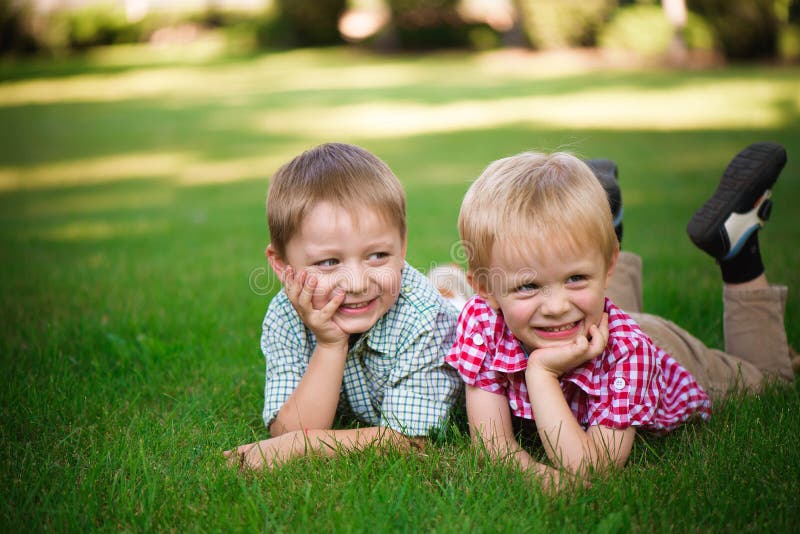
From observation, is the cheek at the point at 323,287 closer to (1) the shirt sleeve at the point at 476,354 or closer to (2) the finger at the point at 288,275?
(2) the finger at the point at 288,275

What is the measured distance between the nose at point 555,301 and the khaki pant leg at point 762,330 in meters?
1.36

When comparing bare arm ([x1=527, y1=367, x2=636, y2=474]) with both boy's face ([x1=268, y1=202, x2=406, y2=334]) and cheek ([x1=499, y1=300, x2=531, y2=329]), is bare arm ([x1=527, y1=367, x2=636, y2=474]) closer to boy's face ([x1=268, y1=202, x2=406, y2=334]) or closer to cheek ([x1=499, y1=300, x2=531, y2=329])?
cheek ([x1=499, y1=300, x2=531, y2=329])

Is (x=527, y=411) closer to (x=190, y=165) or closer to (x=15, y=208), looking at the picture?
(x=15, y=208)

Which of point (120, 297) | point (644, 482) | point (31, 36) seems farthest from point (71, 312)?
point (31, 36)

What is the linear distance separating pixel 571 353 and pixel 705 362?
1.08 m

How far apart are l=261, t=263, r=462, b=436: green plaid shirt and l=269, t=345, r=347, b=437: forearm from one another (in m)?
0.11

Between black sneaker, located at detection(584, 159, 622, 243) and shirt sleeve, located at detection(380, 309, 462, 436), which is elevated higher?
black sneaker, located at detection(584, 159, 622, 243)

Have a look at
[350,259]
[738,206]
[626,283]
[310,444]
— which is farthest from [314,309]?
[738,206]

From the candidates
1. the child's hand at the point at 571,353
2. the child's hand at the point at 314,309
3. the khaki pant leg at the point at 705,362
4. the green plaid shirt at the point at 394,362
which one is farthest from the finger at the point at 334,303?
the khaki pant leg at the point at 705,362

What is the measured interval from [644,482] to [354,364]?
1.15 m

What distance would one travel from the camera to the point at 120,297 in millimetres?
4734

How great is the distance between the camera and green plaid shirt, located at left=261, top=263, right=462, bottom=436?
2.79 metres

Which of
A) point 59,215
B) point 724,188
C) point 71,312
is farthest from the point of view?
point 59,215

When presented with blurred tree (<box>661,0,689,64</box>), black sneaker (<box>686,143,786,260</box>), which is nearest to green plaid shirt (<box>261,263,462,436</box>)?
black sneaker (<box>686,143,786,260</box>)
